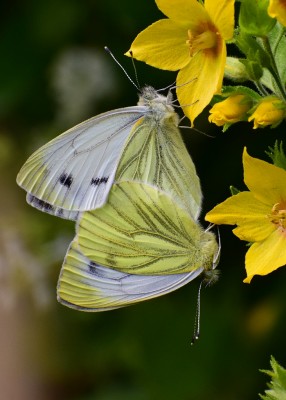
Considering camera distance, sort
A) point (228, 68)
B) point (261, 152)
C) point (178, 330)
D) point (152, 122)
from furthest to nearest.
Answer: point (178, 330) → point (261, 152) → point (152, 122) → point (228, 68)

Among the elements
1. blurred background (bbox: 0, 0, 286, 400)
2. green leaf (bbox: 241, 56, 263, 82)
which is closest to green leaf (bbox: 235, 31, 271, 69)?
green leaf (bbox: 241, 56, 263, 82)

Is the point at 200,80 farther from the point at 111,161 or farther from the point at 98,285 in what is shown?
the point at 98,285

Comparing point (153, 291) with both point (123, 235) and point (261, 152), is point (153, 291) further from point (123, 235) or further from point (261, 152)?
point (261, 152)

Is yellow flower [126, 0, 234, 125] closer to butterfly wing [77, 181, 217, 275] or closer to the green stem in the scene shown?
the green stem

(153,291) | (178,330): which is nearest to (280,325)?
(178,330)

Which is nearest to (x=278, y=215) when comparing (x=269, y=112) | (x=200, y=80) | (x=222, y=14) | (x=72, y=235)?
(x=269, y=112)

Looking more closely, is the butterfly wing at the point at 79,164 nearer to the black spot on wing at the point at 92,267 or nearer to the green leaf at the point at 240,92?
the black spot on wing at the point at 92,267
